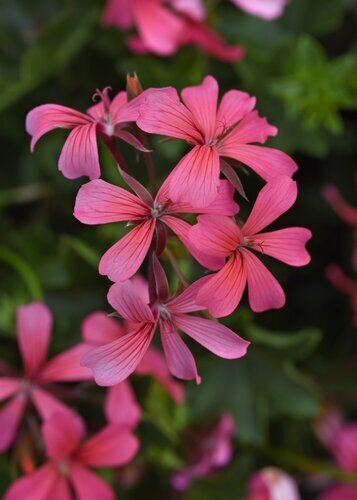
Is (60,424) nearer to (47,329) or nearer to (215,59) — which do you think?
(47,329)

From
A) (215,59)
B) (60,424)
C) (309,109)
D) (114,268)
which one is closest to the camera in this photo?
(114,268)

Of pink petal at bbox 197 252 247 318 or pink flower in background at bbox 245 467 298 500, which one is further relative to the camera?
pink flower in background at bbox 245 467 298 500

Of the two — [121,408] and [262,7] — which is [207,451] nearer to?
[121,408]

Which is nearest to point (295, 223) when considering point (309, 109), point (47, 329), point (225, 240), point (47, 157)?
point (309, 109)

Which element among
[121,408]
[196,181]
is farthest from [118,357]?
[121,408]

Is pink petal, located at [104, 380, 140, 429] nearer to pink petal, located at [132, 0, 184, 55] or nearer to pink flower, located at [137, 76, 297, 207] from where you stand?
pink flower, located at [137, 76, 297, 207]

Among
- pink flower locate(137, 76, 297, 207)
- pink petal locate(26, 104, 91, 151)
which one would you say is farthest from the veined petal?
pink petal locate(26, 104, 91, 151)

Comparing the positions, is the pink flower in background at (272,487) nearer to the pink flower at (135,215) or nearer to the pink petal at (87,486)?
the pink petal at (87,486)
